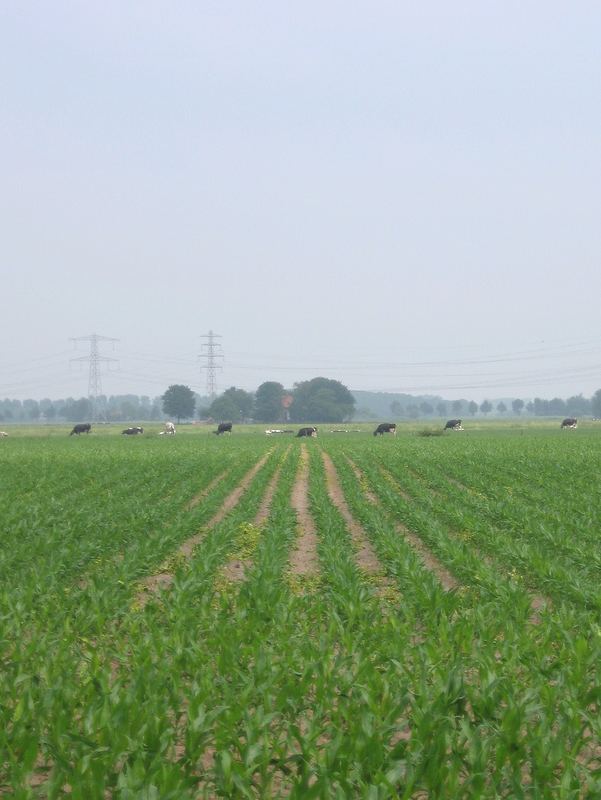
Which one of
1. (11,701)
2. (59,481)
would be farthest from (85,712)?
(59,481)

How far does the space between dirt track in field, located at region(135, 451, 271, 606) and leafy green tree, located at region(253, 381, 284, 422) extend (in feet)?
491

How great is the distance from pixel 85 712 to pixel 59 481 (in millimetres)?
23943

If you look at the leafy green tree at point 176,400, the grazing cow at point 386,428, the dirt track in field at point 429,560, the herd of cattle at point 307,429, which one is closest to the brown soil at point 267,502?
the dirt track in field at point 429,560

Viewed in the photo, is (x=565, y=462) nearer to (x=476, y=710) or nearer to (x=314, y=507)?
(x=314, y=507)

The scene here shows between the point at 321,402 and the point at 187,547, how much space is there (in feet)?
528

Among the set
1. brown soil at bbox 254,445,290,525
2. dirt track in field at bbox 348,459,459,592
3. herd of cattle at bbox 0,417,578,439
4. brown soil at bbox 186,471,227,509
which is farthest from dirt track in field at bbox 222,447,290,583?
herd of cattle at bbox 0,417,578,439

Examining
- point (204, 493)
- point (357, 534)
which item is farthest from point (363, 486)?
point (357, 534)

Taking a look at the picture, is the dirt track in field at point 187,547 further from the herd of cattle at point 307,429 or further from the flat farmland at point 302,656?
the herd of cattle at point 307,429

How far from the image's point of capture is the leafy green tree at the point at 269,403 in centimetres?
18175

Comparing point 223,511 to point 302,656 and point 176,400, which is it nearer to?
point 302,656

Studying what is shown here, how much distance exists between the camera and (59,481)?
2911cm

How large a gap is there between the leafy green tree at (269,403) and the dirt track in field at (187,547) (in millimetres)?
149676

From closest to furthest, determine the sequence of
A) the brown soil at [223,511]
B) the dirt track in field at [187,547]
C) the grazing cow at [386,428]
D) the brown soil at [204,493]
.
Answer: the dirt track in field at [187,547]
the brown soil at [223,511]
the brown soil at [204,493]
the grazing cow at [386,428]

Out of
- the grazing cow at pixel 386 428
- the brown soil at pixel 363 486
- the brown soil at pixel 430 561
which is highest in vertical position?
the grazing cow at pixel 386 428
